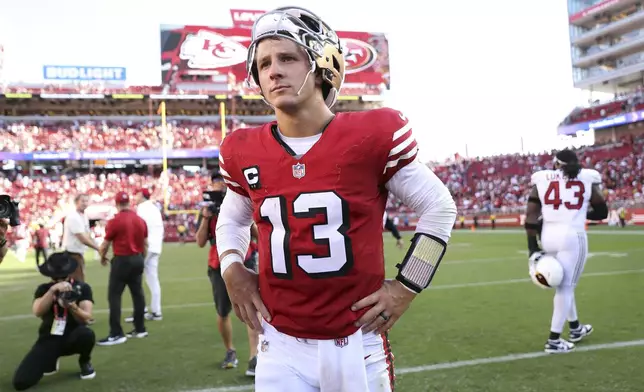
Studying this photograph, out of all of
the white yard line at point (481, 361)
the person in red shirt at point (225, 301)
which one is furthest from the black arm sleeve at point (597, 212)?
the person in red shirt at point (225, 301)

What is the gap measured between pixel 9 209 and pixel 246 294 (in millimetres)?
1654

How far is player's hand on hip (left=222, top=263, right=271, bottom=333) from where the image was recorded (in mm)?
2168

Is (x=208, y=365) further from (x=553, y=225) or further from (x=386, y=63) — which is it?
(x=386, y=63)

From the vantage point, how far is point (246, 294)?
2.18 m

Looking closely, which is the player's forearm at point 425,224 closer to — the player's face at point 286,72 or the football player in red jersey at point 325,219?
the football player in red jersey at point 325,219

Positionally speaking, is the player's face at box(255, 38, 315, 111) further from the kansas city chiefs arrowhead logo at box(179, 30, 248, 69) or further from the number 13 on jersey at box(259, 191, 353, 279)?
the kansas city chiefs arrowhead logo at box(179, 30, 248, 69)

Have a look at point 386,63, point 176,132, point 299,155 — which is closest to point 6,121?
point 176,132

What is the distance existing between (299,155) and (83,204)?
7019 millimetres

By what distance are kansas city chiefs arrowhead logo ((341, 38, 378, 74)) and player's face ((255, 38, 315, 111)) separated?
1933 inches

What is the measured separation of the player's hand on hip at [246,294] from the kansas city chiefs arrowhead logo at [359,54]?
4914cm

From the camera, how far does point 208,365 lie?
541cm

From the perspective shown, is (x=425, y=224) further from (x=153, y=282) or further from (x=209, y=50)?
(x=209, y=50)

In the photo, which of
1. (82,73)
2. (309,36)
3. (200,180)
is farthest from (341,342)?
(82,73)

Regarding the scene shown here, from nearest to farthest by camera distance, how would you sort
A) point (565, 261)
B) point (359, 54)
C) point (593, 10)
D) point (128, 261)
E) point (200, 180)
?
point (565, 261), point (128, 261), point (200, 180), point (359, 54), point (593, 10)
